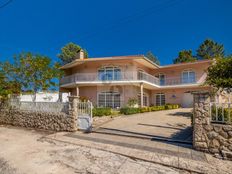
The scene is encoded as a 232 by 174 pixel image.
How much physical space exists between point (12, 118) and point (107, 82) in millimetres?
10665

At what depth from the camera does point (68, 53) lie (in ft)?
123

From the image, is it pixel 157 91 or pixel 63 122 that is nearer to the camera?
pixel 63 122

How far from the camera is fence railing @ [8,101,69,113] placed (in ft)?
31.5

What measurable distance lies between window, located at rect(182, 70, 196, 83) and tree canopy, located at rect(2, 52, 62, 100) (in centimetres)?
1846

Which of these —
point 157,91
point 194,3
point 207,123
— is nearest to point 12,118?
point 207,123

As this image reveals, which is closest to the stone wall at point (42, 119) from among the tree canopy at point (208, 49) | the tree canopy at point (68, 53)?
the tree canopy at point (68, 53)

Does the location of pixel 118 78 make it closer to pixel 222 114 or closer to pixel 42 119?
pixel 42 119

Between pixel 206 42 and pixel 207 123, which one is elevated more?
pixel 206 42

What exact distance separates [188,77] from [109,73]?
39.4 feet

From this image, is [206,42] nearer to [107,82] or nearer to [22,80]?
[107,82]

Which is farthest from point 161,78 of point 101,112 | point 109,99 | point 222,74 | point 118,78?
point 222,74

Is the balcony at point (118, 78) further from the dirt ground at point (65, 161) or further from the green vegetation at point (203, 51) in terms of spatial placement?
the green vegetation at point (203, 51)

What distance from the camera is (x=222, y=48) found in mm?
33719

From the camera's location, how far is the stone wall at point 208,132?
4.99m
